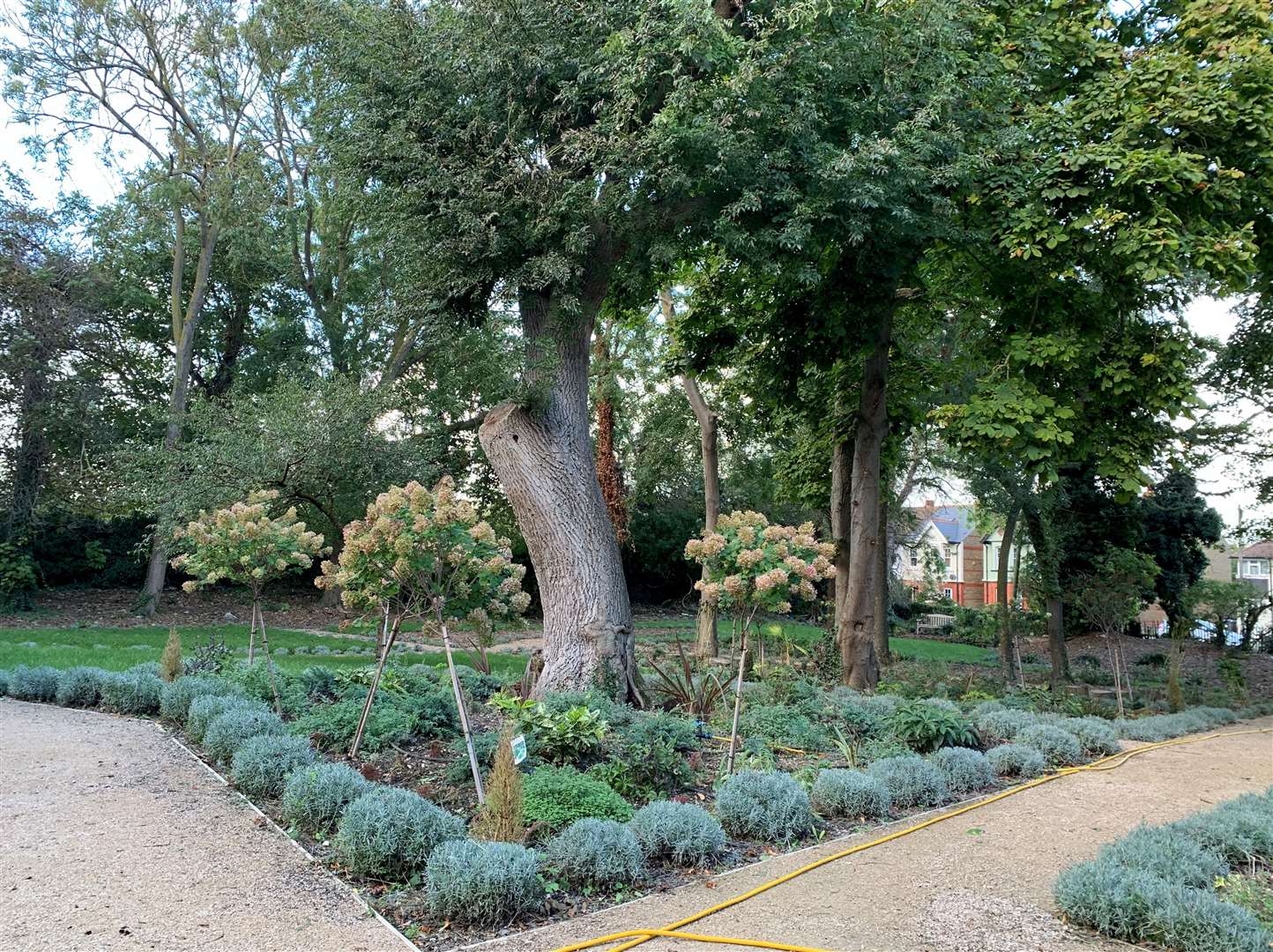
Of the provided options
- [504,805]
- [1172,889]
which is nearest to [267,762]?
[504,805]

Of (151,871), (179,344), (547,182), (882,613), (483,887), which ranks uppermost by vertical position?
(179,344)

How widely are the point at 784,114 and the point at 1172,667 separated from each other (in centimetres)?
885

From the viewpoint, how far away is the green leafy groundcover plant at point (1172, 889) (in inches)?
123

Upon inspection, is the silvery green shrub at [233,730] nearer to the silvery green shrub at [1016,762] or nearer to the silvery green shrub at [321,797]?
the silvery green shrub at [321,797]

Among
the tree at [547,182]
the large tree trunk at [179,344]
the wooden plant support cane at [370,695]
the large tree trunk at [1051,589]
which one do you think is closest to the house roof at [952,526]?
the large tree trunk at [1051,589]

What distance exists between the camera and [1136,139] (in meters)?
8.01

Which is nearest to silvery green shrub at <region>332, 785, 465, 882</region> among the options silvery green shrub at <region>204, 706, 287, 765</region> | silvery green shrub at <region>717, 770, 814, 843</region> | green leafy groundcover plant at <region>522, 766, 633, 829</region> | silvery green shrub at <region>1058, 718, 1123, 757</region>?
green leafy groundcover plant at <region>522, 766, 633, 829</region>

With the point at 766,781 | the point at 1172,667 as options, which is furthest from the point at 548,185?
the point at 1172,667

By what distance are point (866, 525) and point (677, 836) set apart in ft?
22.4

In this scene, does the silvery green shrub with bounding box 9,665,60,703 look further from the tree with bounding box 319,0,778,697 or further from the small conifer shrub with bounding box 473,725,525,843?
the small conifer shrub with bounding box 473,725,525,843

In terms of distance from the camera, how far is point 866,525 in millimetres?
10242

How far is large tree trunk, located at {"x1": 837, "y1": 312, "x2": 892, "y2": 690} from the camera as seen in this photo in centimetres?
1005

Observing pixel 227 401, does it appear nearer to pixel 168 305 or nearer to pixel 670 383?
pixel 168 305

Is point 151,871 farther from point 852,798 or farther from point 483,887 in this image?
point 852,798
